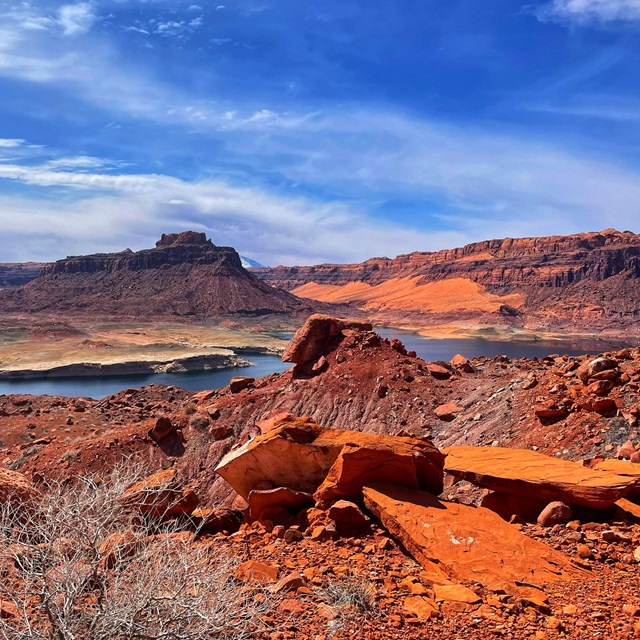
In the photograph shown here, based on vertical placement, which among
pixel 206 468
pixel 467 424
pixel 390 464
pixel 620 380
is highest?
pixel 620 380

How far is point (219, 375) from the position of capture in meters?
66.4

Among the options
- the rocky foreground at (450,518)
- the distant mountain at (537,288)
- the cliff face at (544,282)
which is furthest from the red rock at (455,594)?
the cliff face at (544,282)

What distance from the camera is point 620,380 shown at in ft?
34.9

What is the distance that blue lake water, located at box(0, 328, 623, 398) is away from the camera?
56469 millimetres

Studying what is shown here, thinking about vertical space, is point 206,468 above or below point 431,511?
below

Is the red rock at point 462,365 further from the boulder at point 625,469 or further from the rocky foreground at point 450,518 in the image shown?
the boulder at point 625,469

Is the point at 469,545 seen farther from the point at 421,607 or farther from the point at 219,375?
the point at 219,375

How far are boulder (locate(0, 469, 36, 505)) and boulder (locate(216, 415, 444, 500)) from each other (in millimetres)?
2933

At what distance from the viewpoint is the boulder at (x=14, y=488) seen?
731cm

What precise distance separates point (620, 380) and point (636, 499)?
15.9ft

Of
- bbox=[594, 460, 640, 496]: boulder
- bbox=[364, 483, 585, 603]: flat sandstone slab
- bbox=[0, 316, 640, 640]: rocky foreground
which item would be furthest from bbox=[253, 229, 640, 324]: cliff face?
bbox=[364, 483, 585, 603]: flat sandstone slab

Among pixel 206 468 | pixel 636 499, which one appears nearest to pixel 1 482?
pixel 636 499

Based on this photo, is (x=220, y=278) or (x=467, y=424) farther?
(x=220, y=278)

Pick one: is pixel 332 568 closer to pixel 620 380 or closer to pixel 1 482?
pixel 1 482
